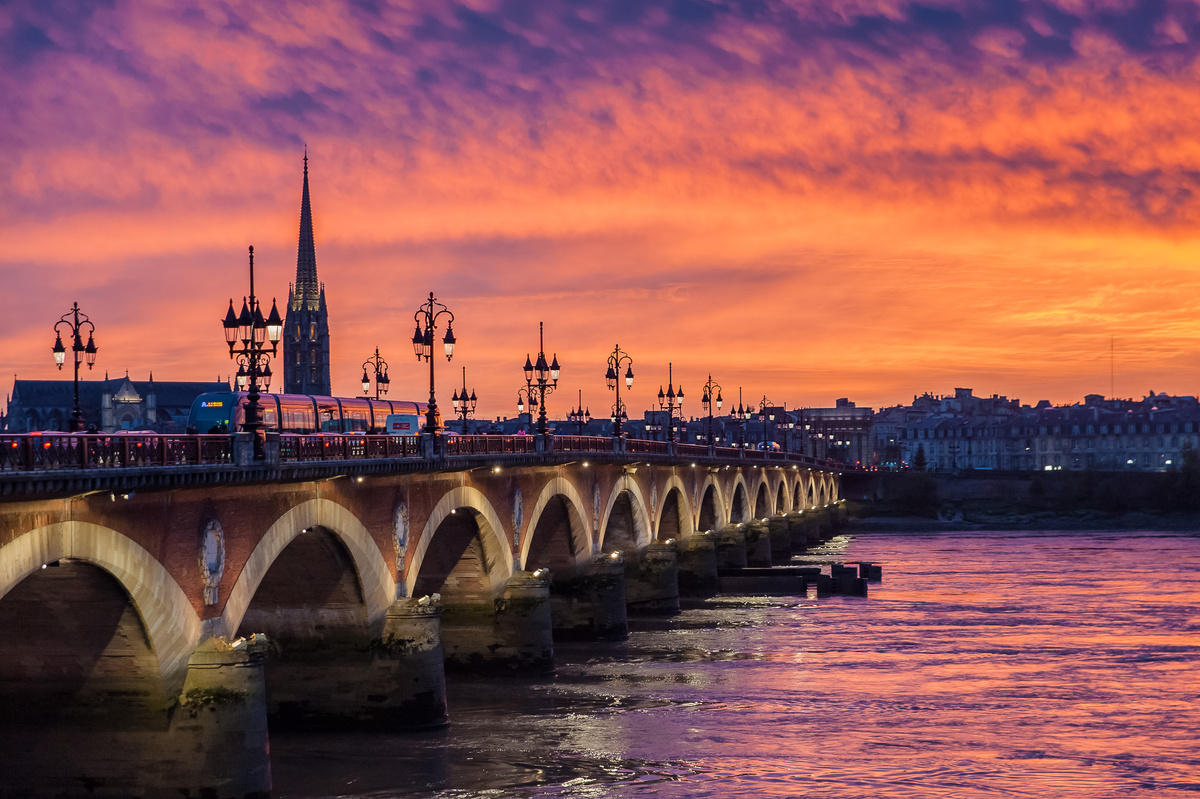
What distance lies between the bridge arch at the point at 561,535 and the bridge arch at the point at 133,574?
28706mm

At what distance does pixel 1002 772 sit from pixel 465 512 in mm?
16809

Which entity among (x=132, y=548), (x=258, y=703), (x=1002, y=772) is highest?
(x=132, y=548)

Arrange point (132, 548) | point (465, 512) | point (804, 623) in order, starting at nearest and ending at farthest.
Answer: point (132, 548) < point (465, 512) < point (804, 623)

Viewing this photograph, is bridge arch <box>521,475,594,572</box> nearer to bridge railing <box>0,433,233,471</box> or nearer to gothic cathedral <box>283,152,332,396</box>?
bridge railing <box>0,433,233,471</box>

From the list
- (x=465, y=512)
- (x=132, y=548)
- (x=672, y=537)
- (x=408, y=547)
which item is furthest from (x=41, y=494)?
(x=672, y=537)

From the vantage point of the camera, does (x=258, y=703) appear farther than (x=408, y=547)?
No

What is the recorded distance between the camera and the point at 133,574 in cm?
2288

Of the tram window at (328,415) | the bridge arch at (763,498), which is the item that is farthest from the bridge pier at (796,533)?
the tram window at (328,415)

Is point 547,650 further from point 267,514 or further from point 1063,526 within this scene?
point 1063,526

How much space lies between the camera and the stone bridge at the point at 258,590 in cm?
2269

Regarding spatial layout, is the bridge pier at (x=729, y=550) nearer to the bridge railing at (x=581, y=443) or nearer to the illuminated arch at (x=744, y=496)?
the illuminated arch at (x=744, y=496)

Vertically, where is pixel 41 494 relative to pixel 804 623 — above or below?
above

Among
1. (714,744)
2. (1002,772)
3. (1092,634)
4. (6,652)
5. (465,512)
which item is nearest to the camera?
(6,652)

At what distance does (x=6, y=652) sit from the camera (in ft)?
80.7
